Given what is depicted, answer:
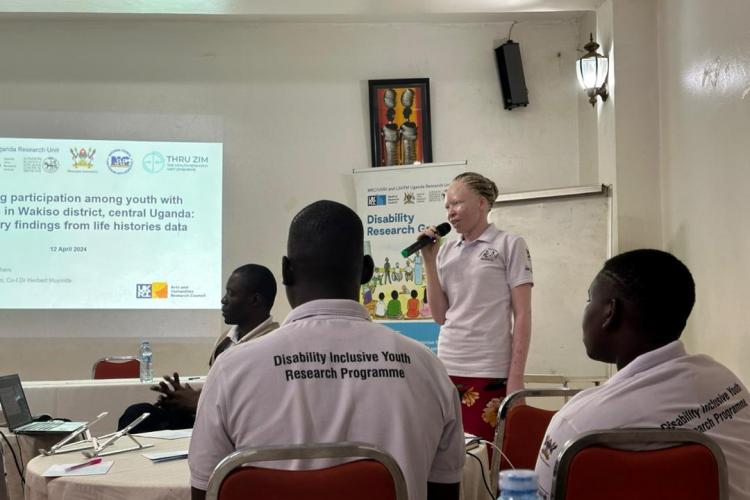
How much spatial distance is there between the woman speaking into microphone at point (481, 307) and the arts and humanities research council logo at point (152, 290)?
313 cm

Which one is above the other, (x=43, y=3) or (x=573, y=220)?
(x=43, y=3)

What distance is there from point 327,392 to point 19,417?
80.2 inches

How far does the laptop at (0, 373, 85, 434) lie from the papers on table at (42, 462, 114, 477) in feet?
2.75

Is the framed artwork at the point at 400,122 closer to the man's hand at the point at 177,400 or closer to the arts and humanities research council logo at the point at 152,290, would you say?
the arts and humanities research council logo at the point at 152,290

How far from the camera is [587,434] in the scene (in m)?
1.32

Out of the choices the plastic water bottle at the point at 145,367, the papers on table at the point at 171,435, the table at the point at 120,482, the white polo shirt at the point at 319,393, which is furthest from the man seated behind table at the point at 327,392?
the plastic water bottle at the point at 145,367

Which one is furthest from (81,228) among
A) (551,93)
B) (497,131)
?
(551,93)

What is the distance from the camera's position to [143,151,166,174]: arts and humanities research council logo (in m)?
5.76

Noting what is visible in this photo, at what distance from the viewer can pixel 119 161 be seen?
5754mm

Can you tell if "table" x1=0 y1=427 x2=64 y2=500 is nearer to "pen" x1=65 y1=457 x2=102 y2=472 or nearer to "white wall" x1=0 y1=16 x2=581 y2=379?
"pen" x1=65 y1=457 x2=102 y2=472

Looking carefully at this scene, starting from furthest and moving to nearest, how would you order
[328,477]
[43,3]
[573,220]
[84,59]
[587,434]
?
[84,59] → [43,3] → [573,220] → [587,434] → [328,477]

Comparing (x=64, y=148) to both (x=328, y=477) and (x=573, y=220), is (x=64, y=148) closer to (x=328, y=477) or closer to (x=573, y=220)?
(x=573, y=220)

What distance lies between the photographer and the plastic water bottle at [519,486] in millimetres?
1060

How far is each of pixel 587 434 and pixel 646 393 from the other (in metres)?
0.16
